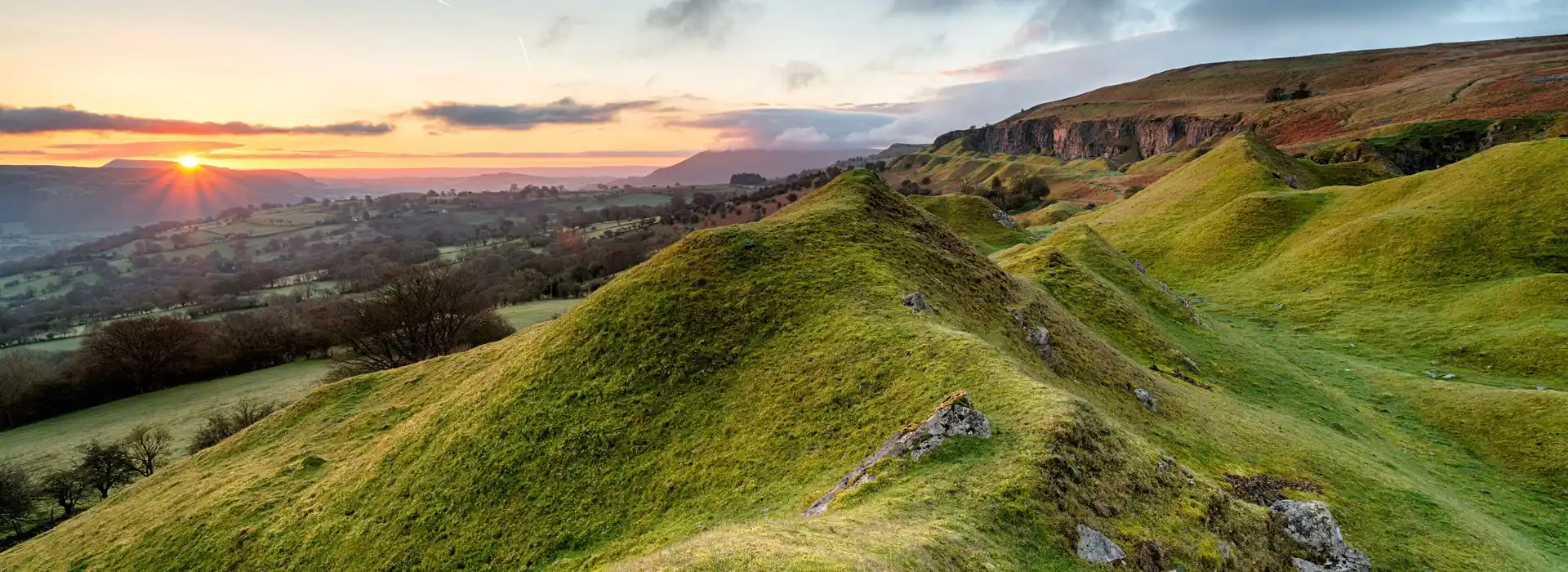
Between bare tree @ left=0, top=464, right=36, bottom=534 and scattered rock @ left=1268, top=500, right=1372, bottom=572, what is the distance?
66.9 m

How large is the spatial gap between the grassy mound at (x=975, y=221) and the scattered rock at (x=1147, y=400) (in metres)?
41.7

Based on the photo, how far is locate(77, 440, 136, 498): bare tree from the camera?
41156 millimetres

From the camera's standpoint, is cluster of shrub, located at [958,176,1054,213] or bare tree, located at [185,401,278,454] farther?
cluster of shrub, located at [958,176,1054,213]

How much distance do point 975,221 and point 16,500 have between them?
80899 mm

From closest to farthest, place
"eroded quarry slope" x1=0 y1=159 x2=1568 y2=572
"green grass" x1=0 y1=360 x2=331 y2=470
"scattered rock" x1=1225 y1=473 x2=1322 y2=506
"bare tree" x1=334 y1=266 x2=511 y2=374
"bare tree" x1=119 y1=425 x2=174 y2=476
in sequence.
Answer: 1. "eroded quarry slope" x1=0 y1=159 x2=1568 y2=572
2. "scattered rock" x1=1225 y1=473 x2=1322 y2=506
3. "bare tree" x1=119 y1=425 x2=174 y2=476
4. "green grass" x1=0 y1=360 x2=331 y2=470
5. "bare tree" x1=334 y1=266 x2=511 y2=374

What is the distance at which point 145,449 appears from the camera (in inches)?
1720

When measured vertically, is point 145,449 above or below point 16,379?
above

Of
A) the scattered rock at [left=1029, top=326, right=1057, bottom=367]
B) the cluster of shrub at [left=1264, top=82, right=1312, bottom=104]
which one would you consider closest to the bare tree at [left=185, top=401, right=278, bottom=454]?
the scattered rock at [left=1029, top=326, right=1057, bottom=367]

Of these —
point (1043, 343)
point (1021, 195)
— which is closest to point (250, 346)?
point (1043, 343)

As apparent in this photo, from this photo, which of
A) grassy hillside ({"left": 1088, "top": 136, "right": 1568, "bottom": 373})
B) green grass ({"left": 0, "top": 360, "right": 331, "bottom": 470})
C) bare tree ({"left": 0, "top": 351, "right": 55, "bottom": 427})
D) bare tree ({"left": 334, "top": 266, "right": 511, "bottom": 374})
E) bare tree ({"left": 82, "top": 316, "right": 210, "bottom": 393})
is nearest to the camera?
grassy hillside ({"left": 1088, "top": 136, "right": 1568, "bottom": 373})

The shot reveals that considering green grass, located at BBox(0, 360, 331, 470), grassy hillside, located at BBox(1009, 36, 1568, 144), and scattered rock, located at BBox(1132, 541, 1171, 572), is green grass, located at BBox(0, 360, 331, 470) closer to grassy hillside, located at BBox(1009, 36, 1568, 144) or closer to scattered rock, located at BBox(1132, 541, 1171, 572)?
scattered rock, located at BBox(1132, 541, 1171, 572)

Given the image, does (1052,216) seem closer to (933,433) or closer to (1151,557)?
(933,433)

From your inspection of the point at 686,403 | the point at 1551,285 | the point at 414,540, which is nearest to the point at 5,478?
the point at 414,540

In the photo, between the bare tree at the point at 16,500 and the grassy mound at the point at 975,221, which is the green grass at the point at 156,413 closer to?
the bare tree at the point at 16,500
